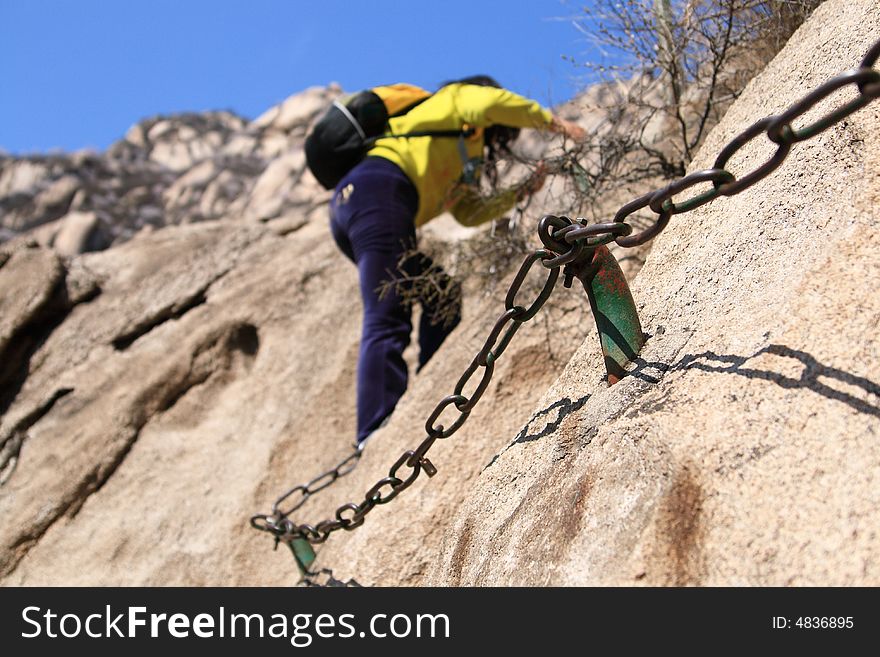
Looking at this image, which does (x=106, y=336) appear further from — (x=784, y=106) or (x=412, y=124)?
(x=784, y=106)

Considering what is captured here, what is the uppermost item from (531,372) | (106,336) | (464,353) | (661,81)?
(106,336)

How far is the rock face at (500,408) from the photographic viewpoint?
1.47 m

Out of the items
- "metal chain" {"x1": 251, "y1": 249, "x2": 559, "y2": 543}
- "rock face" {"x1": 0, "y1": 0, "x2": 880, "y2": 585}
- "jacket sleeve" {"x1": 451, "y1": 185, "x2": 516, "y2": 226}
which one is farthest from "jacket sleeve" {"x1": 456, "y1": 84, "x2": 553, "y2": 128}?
"metal chain" {"x1": 251, "y1": 249, "x2": 559, "y2": 543}

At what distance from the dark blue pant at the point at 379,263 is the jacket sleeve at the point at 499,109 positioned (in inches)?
17.6

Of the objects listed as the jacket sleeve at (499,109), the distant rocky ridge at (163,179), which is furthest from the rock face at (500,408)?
the distant rocky ridge at (163,179)

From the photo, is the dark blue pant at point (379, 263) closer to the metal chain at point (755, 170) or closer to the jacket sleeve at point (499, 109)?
the jacket sleeve at point (499, 109)

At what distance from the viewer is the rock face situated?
147 cm

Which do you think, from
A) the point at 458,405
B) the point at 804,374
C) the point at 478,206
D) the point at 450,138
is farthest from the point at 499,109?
the point at 804,374

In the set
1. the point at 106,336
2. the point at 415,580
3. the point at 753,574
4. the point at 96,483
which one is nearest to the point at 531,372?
the point at 415,580

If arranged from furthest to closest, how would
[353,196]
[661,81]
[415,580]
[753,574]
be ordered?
[353,196]
[661,81]
[415,580]
[753,574]

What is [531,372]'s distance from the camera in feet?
10.9

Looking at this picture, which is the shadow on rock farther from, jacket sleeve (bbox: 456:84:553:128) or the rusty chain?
jacket sleeve (bbox: 456:84:553:128)

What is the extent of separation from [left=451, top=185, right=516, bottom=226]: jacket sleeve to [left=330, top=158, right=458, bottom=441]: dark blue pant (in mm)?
309
